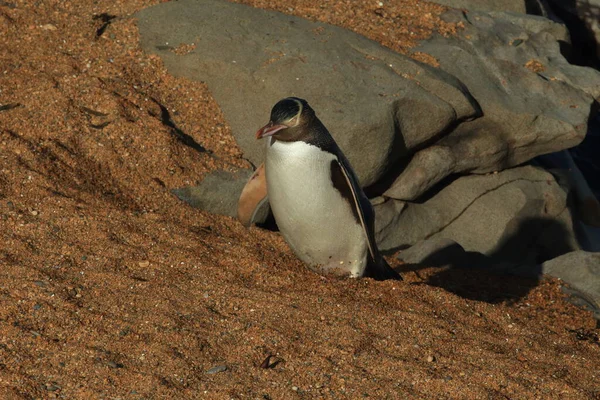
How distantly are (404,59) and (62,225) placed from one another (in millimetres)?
3352

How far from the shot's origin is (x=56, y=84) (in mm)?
6441

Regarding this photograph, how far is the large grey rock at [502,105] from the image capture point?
7234 mm

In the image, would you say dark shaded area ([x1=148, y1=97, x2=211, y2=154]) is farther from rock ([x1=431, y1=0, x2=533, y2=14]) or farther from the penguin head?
rock ([x1=431, y1=0, x2=533, y2=14])

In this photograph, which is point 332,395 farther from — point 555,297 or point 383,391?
point 555,297

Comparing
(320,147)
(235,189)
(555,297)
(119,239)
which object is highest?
(320,147)

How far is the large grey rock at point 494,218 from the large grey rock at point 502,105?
0.19 m

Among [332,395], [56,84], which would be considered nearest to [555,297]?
[332,395]

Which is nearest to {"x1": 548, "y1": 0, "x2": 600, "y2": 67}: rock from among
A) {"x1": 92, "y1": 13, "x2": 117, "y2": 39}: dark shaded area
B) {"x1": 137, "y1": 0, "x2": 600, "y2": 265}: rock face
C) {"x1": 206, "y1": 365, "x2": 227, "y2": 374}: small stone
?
{"x1": 137, "y1": 0, "x2": 600, "y2": 265}: rock face

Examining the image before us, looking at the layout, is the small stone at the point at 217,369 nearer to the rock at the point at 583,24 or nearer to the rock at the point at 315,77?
the rock at the point at 315,77

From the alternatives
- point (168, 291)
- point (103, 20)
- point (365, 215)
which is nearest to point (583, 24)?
point (103, 20)

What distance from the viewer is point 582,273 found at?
5.89 metres

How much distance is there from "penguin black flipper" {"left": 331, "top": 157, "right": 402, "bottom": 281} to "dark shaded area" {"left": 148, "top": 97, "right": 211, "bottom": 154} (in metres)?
1.78

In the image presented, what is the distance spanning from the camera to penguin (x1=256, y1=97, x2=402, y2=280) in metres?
4.67

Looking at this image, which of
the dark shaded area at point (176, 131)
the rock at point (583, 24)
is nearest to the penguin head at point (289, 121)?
the dark shaded area at point (176, 131)
